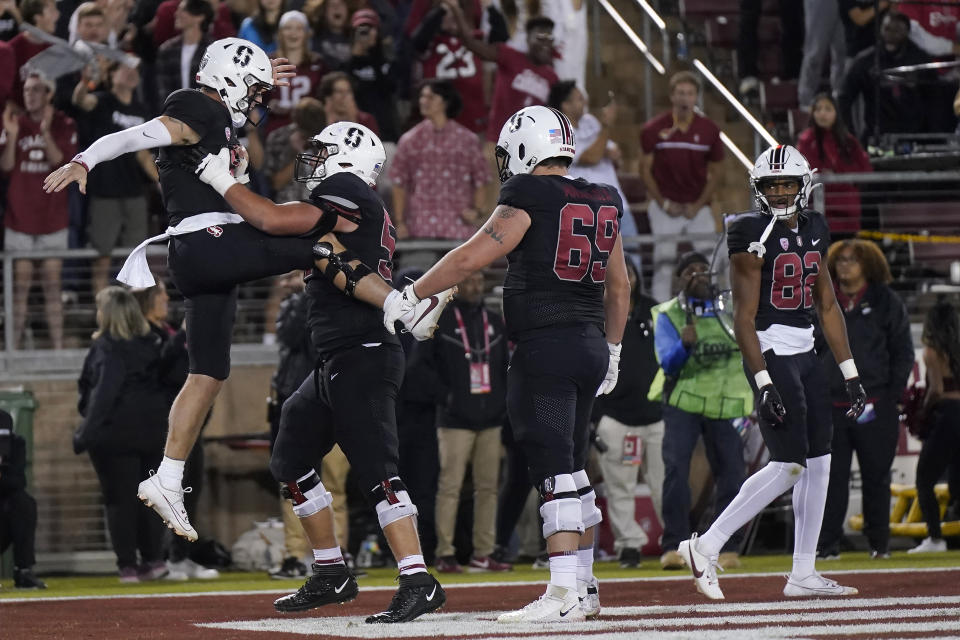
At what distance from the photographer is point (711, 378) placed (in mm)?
11289

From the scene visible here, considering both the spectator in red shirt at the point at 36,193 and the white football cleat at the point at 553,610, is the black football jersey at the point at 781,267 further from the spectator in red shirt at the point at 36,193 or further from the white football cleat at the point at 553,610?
the spectator in red shirt at the point at 36,193

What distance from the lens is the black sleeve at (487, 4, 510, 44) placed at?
15086 mm

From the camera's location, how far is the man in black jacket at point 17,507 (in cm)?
1153

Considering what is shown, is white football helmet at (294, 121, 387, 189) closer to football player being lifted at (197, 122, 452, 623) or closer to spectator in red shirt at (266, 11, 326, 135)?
football player being lifted at (197, 122, 452, 623)

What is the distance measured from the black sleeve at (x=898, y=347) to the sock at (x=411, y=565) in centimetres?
558

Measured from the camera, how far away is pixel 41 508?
13.0m

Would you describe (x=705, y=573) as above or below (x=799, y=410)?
below

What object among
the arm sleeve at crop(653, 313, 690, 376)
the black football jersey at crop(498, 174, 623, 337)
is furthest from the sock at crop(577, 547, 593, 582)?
the arm sleeve at crop(653, 313, 690, 376)

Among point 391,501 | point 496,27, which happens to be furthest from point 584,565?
point 496,27

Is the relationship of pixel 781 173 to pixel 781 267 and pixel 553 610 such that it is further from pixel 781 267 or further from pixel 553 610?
pixel 553 610

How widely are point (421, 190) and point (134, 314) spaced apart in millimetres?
2600

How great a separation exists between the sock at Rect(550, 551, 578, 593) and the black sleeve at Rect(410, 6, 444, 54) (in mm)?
8212

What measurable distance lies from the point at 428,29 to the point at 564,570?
8285 mm

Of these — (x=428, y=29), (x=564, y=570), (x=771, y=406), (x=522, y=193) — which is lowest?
(x=564, y=570)
